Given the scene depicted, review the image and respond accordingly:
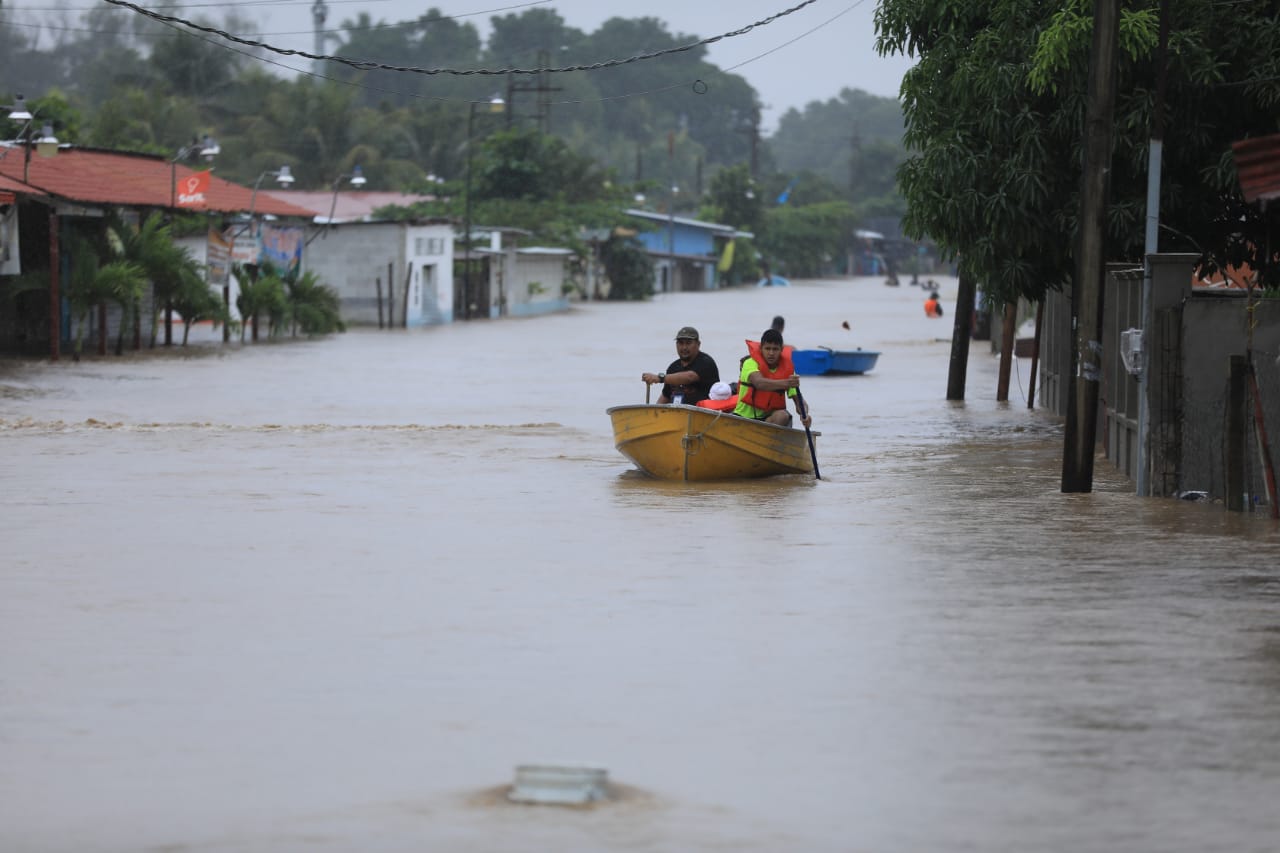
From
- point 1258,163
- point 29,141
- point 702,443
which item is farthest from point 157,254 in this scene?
point 1258,163

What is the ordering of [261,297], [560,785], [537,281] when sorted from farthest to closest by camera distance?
[537,281], [261,297], [560,785]

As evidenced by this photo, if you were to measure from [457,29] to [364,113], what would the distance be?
237ft

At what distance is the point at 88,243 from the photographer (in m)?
35.3

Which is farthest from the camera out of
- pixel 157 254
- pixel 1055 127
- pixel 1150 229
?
pixel 157 254

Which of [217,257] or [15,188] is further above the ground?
[15,188]

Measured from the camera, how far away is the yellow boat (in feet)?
54.7

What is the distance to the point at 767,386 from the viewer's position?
17266mm

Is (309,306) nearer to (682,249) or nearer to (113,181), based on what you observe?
(113,181)

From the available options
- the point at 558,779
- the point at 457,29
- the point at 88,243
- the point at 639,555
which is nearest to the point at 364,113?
the point at 88,243

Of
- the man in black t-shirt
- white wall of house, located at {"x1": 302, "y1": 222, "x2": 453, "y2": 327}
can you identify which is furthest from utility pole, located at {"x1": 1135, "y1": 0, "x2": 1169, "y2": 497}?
white wall of house, located at {"x1": 302, "y1": 222, "x2": 453, "y2": 327}

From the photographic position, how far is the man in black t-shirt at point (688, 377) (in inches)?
695

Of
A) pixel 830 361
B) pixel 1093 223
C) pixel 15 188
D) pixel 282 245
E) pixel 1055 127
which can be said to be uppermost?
pixel 1055 127

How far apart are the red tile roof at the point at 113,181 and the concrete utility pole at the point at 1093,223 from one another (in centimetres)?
2089

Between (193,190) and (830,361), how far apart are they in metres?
13.9
